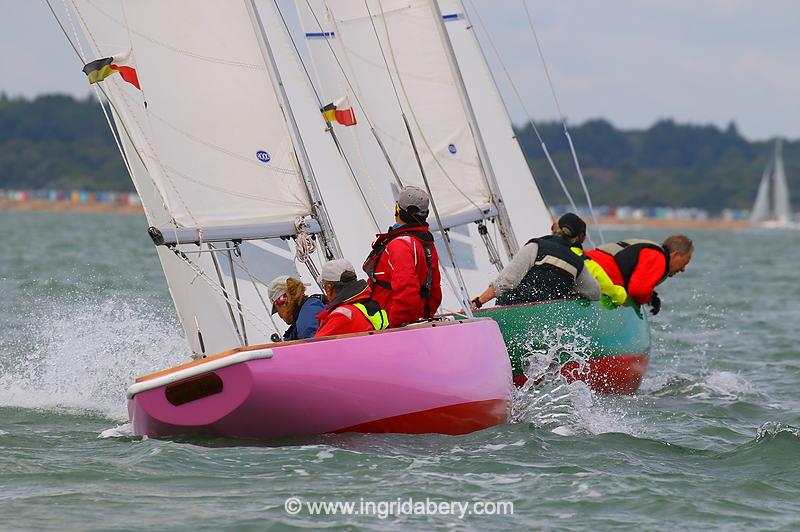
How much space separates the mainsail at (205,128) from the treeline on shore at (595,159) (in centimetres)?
8936

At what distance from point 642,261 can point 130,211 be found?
3291 inches

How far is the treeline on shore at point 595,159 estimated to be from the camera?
10056cm

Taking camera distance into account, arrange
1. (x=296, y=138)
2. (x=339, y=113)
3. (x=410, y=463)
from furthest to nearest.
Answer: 1. (x=339, y=113)
2. (x=296, y=138)
3. (x=410, y=463)

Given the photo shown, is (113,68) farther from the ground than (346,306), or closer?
farther from the ground

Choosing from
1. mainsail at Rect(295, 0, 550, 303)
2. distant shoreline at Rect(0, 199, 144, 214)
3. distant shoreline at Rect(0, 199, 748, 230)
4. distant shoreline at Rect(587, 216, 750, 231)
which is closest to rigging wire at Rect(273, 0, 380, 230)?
mainsail at Rect(295, 0, 550, 303)

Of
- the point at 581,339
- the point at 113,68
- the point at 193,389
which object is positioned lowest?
the point at 581,339

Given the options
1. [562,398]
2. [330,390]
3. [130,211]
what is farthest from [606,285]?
[130,211]

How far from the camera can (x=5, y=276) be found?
18297 mm

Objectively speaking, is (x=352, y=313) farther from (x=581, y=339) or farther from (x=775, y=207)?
(x=775, y=207)

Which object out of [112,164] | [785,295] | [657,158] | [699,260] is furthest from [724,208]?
[785,295]

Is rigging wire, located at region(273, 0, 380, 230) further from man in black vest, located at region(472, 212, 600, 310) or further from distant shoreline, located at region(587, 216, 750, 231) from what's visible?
distant shoreline, located at region(587, 216, 750, 231)

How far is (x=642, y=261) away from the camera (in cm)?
913

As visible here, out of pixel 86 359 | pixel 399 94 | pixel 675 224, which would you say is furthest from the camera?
pixel 675 224

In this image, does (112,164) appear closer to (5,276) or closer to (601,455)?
(5,276)
